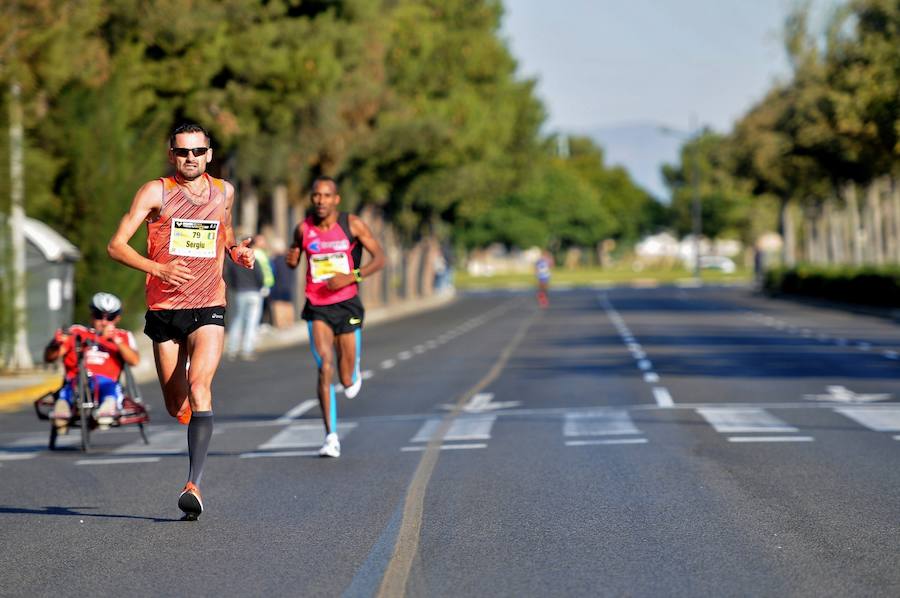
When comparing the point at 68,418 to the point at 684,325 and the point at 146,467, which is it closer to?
the point at 146,467

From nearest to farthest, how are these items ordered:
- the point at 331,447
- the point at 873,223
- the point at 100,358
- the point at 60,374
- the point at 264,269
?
the point at 331,447
the point at 100,358
the point at 264,269
the point at 60,374
the point at 873,223

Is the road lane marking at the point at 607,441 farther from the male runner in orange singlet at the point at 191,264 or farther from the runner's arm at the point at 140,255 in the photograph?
the runner's arm at the point at 140,255

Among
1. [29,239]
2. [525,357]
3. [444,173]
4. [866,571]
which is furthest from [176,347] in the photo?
[444,173]

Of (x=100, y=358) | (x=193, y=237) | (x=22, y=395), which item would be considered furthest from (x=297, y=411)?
(x=193, y=237)

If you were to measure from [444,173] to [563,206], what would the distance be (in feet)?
257

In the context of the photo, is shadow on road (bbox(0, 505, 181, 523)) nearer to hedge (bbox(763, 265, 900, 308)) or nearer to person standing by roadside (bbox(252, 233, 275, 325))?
person standing by roadside (bbox(252, 233, 275, 325))

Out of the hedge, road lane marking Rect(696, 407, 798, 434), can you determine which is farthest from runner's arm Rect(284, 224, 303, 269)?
the hedge

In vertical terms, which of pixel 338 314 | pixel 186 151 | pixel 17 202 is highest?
pixel 17 202

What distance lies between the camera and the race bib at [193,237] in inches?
336

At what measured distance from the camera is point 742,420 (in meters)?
13.9

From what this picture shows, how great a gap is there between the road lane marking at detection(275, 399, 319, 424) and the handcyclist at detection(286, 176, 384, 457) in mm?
3436

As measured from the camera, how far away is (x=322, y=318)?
39.7 feet

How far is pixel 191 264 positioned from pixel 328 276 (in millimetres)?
3499

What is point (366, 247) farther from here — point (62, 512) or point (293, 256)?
point (62, 512)
